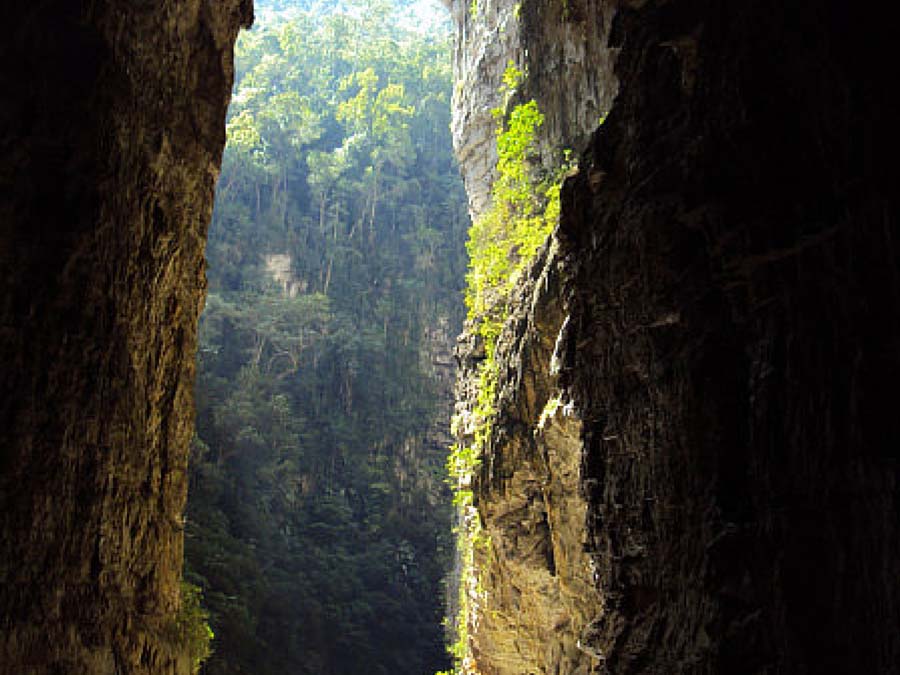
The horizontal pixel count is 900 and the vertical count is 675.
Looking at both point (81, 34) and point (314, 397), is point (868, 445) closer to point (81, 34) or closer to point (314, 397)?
point (81, 34)

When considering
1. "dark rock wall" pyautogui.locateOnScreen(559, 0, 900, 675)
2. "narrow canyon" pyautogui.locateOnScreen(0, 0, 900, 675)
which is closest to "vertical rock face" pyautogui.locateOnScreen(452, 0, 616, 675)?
"narrow canyon" pyautogui.locateOnScreen(0, 0, 900, 675)

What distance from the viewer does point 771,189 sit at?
344 cm

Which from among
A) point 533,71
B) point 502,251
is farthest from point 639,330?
point 533,71

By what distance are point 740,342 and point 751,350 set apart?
0.12 metres

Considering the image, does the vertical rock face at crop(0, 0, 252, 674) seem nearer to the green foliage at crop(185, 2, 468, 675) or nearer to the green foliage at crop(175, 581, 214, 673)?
the green foliage at crop(175, 581, 214, 673)

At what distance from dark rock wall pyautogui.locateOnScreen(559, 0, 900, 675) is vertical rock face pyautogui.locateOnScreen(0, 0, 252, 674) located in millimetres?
3576

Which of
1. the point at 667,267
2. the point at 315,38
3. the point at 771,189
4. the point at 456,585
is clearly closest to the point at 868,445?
the point at 771,189

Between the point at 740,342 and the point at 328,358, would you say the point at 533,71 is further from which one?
the point at 328,358

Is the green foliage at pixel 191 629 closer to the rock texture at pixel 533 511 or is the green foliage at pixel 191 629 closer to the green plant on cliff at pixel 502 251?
the rock texture at pixel 533 511

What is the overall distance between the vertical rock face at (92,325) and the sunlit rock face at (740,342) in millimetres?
3412

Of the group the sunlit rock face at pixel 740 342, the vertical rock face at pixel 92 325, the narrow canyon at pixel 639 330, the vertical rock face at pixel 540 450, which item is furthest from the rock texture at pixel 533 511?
the vertical rock face at pixel 92 325

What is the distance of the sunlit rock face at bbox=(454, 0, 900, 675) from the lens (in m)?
2.91

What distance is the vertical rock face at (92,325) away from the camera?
15.4 ft

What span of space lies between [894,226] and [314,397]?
97.4 feet
